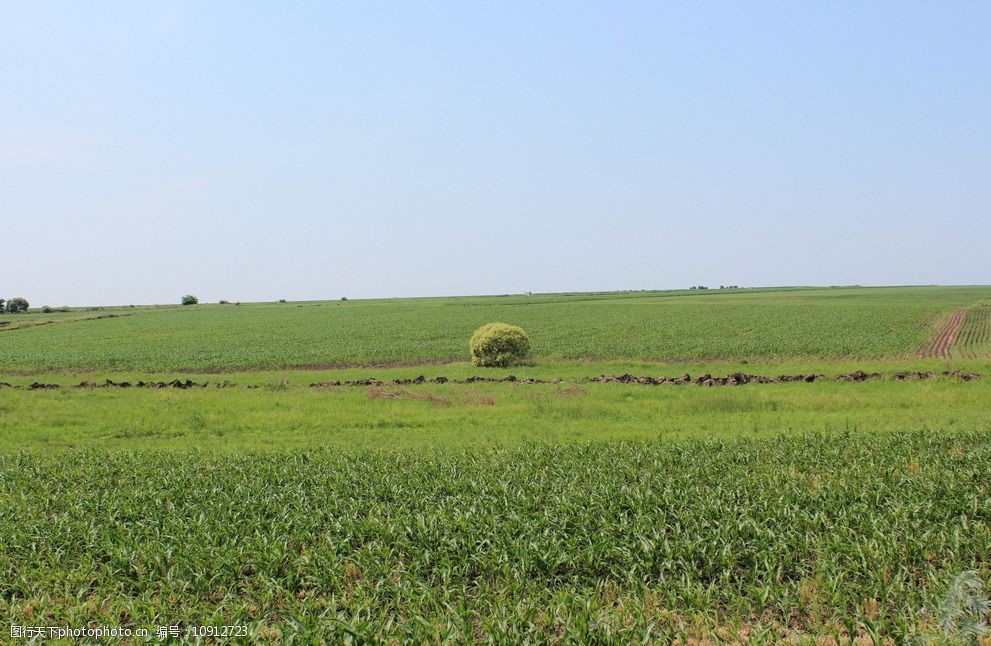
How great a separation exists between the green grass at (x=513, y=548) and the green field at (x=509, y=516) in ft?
0.11

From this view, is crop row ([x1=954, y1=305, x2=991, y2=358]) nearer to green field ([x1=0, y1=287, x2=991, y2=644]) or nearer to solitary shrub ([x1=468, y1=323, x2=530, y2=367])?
green field ([x1=0, y1=287, x2=991, y2=644])

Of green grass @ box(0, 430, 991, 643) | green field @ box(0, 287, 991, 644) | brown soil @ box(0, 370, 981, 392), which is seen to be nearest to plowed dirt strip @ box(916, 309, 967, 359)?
brown soil @ box(0, 370, 981, 392)

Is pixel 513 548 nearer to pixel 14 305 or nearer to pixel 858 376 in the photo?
pixel 858 376

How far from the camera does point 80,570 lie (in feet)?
24.9

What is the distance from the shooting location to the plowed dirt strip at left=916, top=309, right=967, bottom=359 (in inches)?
1356

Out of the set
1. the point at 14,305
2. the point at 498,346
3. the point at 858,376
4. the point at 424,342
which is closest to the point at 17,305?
the point at 14,305

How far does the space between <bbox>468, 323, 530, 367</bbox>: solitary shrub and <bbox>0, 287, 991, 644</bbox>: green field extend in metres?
12.2

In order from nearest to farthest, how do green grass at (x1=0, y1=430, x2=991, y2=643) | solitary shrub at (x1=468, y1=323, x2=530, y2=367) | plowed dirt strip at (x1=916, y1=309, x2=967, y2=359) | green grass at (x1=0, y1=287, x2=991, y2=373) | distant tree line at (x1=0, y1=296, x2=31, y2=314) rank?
green grass at (x1=0, y1=430, x2=991, y2=643)
solitary shrub at (x1=468, y1=323, x2=530, y2=367)
plowed dirt strip at (x1=916, y1=309, x2=967, y2=359)
green grass at (x1=0, y1=287, x2=991, y2=373)
distant tree line at (x1=0, y1=296, x2=31, y2=314)

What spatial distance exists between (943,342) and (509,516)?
140 ft

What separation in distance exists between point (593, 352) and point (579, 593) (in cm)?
2974

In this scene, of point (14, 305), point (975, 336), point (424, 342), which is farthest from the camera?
point (14, 305)

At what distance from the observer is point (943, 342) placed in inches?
1598

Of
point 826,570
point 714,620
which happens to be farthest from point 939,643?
point 714,620

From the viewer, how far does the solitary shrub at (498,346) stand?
1260 inches
